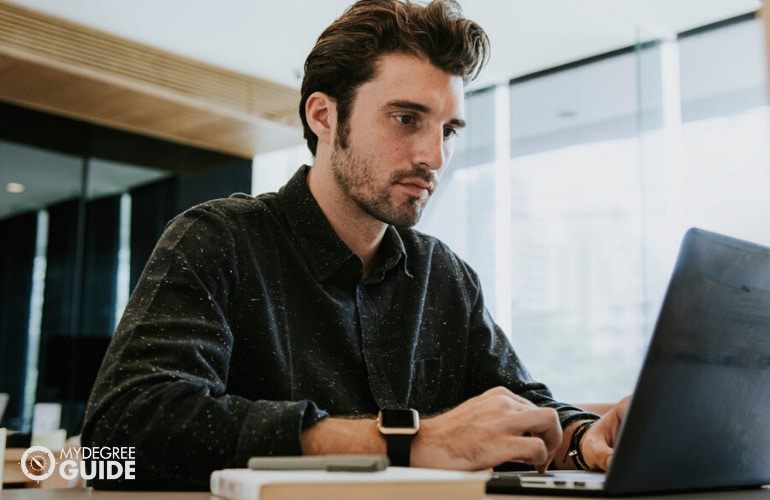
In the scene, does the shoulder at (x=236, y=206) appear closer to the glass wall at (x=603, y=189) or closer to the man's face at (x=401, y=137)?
the man's face at (x=401, y=137)

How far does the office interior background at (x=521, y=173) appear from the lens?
4410mm

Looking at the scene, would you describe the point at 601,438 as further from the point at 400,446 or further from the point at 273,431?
the point at 273,431

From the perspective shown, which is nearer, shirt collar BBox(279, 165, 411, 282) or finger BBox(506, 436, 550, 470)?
finger BBox(506, 436, 550, 470)

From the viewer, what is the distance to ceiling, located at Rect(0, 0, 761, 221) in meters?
4.38

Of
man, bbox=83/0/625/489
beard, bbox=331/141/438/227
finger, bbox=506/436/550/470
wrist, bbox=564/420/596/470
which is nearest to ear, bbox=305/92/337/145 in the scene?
man, bbox=83/0/625/489

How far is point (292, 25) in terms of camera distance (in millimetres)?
4668

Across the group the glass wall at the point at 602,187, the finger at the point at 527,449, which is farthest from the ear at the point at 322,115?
the glass wall at the point at 602,187

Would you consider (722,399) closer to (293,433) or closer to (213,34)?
(293,433)

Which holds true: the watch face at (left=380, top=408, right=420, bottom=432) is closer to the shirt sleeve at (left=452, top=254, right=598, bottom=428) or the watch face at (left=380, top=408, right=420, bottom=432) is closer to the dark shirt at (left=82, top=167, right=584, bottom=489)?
the dark shirt at (left=82, top=167, right=584, bottom=489)

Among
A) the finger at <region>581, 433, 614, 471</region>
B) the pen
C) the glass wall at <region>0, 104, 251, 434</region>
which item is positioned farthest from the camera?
the glass wall at <region>0, 104, 251, 434</region>

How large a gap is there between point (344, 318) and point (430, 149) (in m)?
0.35

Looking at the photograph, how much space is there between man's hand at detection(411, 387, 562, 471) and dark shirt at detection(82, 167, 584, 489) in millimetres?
Answer: 138

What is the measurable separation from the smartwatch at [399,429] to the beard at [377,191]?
0.57 meters

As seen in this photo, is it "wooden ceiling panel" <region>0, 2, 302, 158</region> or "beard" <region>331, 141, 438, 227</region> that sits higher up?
"wooden ceiling panel" <region>0, 2, 302, 158</region>
